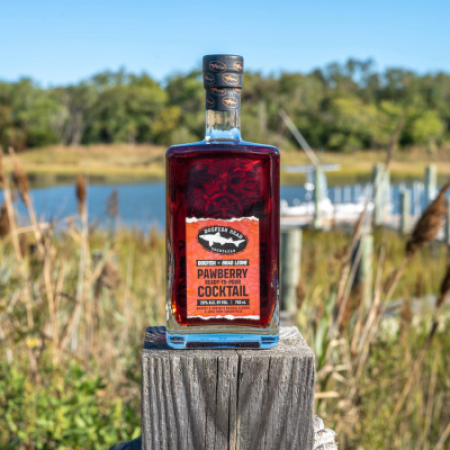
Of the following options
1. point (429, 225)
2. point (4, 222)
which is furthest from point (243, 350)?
point (4, 222)

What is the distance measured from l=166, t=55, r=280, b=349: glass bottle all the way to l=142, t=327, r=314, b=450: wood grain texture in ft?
0.17

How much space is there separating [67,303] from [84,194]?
2.04 feet

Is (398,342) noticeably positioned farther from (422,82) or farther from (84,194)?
(422,82)

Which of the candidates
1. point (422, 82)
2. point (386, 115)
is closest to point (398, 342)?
point (386, 115)

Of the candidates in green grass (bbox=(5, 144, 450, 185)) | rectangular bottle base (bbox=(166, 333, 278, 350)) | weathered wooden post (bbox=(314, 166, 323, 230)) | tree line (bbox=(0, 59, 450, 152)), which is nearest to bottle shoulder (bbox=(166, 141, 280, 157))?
rectangular bottle base (bbox=(166, 333, 278, 350))

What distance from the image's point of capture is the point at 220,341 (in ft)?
2.83

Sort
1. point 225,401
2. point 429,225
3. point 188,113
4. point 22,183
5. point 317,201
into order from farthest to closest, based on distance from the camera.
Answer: point 188,113
point 317,201
point 22,183
point 429,225
point 225,401

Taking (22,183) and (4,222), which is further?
(4,222)

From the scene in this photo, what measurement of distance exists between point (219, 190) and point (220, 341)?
25 cm

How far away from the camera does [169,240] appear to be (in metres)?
0.85

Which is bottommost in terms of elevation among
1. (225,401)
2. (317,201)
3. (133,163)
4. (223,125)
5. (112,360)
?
(133,163)

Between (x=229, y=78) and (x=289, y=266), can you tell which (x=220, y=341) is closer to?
(x=229, y=78)

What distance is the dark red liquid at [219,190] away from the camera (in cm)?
83

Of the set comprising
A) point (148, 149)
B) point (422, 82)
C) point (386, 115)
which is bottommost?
point (148, 149)
